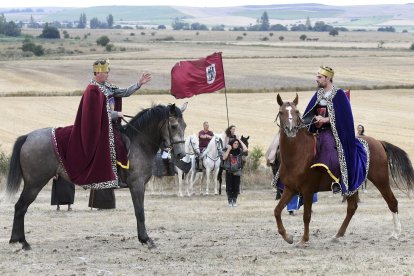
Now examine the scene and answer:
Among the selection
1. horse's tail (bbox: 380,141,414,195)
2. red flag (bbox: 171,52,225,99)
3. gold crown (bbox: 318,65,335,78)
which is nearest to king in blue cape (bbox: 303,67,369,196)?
gold crown (bbox: 318,65,335,78)

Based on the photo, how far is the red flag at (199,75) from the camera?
26094 millimetres

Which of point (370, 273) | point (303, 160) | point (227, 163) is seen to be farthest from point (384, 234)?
point (227, 163)

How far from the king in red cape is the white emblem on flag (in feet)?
39.8

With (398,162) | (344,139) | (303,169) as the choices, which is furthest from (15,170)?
(398,162)

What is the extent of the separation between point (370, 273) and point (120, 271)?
335 centimetres

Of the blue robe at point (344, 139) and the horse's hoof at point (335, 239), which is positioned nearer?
the blue robe at point (344, 139)

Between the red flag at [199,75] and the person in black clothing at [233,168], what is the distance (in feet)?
9.73

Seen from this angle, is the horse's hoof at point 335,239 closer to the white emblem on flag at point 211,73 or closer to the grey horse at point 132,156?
the grey horse at point 132,156

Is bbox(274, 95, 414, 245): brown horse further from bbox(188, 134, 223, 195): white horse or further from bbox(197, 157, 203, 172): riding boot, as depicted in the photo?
bbox(197, 157, 203, 172): riding boot

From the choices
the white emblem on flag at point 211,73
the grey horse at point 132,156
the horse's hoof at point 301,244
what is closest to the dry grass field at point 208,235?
the horse's hoof at point 301,244

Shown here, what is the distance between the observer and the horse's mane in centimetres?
1440

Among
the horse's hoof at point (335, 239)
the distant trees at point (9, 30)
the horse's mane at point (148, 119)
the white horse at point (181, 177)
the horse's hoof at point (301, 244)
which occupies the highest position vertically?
the horse's mane at point (148, 119)

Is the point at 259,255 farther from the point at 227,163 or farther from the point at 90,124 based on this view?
the point at 227,163

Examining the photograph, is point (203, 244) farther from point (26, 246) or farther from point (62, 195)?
point (62, 195)
